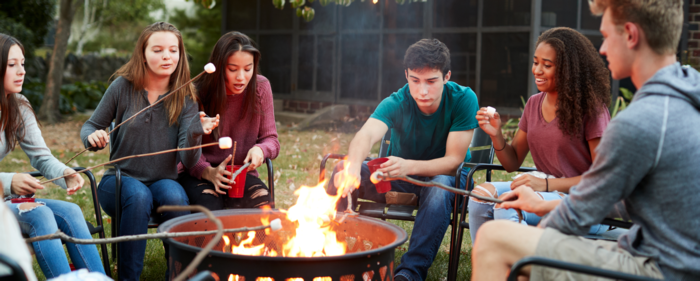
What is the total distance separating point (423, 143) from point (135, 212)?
1.58 m

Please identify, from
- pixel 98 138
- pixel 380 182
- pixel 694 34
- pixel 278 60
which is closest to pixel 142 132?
pixel 98 138

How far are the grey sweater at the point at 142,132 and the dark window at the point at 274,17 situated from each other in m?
7.23

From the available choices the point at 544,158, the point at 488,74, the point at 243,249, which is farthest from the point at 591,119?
the point at 488,74

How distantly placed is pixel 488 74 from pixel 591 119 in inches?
225

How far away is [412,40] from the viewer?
8680 millimetres

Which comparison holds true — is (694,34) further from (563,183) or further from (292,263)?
(292,263)

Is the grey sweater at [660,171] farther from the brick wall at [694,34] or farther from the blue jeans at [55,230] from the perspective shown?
the brick wall at [694,34]

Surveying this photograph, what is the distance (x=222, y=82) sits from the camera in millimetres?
3074

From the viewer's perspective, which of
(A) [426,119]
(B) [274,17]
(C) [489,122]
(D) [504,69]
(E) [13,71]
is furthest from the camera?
(B) [274,17]

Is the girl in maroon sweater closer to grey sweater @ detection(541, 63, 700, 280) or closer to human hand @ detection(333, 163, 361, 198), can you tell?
human hand @ detection(333, 163, 361, 198)

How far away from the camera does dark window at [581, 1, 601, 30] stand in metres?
7.64

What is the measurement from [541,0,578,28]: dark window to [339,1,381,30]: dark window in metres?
2.59

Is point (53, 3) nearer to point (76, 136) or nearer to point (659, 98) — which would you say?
point (76, 136)

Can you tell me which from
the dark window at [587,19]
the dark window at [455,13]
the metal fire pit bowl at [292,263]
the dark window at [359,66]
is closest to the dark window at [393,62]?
the dark window at [359,66]
